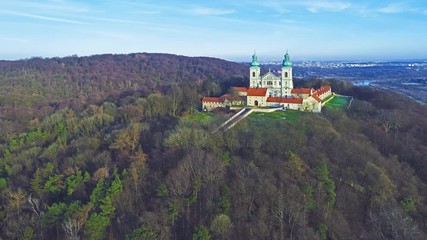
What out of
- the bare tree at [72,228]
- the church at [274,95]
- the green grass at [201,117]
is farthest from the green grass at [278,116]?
the bare tree at [72,228]

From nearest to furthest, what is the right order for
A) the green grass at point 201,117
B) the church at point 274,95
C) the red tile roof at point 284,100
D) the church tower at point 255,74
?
the green grass at point 201,117 → the red tile roof at point 284,100 → the church at point 274,95 → the church tower at point 255,74

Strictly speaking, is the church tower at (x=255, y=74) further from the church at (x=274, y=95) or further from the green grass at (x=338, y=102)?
the green grass at (x=338, y=102)

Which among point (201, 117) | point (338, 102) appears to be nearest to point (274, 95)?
point (338, 102)

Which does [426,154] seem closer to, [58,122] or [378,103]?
[378,103]

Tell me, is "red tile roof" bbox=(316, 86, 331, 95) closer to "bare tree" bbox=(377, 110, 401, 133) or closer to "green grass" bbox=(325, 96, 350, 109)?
"green grass" bbox=(325, 96, 350, 109)

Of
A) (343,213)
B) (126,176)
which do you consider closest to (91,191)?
(126,176)

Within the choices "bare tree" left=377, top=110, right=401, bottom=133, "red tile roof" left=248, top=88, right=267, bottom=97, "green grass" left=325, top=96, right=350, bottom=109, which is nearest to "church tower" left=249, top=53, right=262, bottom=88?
"red tile roof" left=248, top=88, right=267, bottom=97

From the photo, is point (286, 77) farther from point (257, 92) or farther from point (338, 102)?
point (338, 102)

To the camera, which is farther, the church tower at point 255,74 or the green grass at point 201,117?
the church tower at point 255,74
